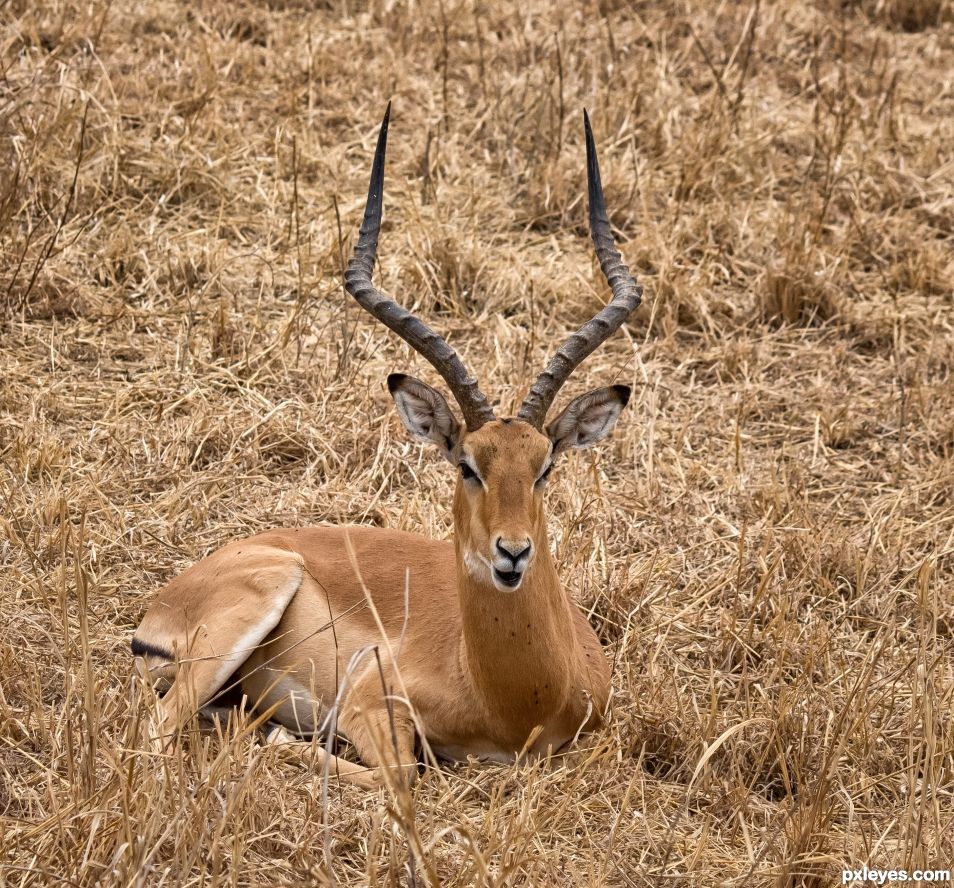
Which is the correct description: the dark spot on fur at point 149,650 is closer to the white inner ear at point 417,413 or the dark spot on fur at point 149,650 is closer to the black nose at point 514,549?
the white inner ear at point 417,413

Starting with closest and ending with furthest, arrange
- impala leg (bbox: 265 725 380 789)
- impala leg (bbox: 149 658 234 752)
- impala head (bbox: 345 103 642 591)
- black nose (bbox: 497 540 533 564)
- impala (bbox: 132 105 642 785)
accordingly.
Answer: black nose (bbox: 497 540 533 564) < impala head (bbox: 345 103 642 591) < impala (bbox: 132 105 642 785) < impala leg (bbox: 265 725 380 789) < impala leg (bbox: 149 658 234 752)

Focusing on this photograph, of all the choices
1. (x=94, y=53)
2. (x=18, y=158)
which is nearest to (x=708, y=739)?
(x=18, y=158)

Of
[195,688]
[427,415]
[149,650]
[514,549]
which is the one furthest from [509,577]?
[149,650]

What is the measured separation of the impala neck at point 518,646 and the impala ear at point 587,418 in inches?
16.5

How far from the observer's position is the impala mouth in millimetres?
4816

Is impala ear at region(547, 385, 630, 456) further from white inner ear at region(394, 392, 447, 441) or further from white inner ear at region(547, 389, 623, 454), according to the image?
white inner ear at region(394, 392, 447, 441)

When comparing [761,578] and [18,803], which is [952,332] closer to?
[761,578]

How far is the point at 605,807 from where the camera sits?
16.7 ft

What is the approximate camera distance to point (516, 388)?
25.5 ft

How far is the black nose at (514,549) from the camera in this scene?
15.7ft

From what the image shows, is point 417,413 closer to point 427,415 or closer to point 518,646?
point 427,415

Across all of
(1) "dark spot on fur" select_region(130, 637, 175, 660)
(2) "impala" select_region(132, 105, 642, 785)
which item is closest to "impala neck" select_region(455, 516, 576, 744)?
(2) "impala" select_region(132, 105, 642, 785)

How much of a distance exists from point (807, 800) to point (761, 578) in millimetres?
1936

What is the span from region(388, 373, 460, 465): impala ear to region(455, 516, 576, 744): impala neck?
0.42 meters
